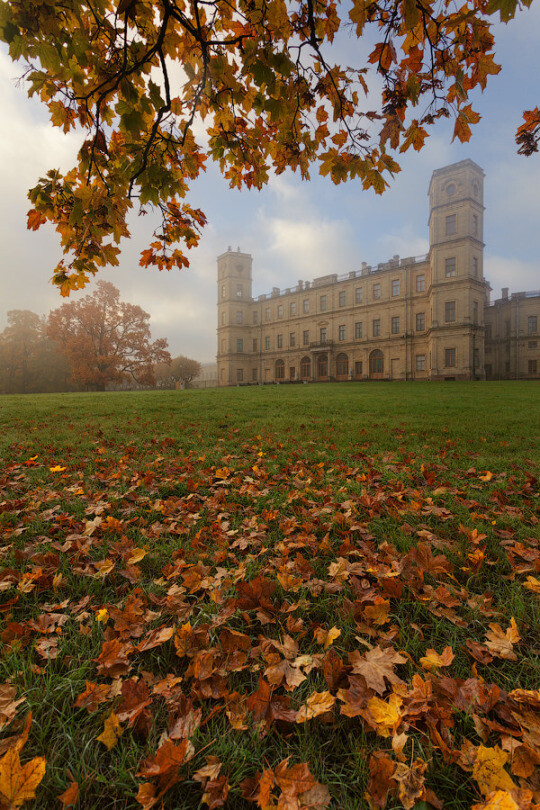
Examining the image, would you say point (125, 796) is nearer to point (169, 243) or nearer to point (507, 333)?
A: point (169, 243)

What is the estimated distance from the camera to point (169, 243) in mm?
3674

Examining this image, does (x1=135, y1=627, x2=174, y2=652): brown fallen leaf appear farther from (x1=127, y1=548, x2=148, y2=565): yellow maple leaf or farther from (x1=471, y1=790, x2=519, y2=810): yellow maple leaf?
(x1=471, y1=790, x2=519, y2=810): yellow maple leaf

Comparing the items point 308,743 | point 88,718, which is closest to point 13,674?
point 88,718

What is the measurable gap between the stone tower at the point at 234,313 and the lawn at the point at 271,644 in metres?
53.2

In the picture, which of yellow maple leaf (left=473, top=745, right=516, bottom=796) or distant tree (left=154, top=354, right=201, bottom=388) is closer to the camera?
yellow maple leaf (left=473, top=745, right=516, bottom=796)

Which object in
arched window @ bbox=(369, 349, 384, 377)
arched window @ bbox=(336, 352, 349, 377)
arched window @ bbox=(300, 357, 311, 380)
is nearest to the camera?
arched window @ bbox=(369, 349, 384, 377)

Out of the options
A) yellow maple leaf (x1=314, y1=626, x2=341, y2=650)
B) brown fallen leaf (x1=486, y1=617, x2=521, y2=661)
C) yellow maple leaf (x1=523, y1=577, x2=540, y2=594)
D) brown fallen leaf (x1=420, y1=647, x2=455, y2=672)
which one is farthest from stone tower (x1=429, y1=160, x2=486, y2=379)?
yellow maple leaf (x1=314, y1=626, x2=341, y2=650)

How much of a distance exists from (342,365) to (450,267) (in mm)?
→ 16750

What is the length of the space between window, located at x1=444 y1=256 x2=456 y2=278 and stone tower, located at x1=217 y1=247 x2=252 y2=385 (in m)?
29.6

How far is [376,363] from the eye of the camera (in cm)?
4503

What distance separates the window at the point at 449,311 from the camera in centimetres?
3731

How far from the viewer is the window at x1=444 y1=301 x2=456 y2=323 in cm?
3731

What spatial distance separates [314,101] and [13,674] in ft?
14.0

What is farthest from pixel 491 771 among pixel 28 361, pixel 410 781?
pixel 28 361
